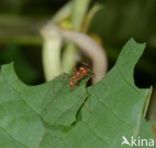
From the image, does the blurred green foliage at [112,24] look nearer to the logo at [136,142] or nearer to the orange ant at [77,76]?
the orange ant at [77,76]

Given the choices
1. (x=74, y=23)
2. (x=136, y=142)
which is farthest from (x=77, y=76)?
(x=74, y=23)

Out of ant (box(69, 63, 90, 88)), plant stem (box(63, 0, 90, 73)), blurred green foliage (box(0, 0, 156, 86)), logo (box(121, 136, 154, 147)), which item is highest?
logo (box(121, 136, 154, 147))

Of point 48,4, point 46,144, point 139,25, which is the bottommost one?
point 48,4

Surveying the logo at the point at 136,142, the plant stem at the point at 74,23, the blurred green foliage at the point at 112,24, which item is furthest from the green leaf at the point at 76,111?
the blurred green foliage at the point at 112,24

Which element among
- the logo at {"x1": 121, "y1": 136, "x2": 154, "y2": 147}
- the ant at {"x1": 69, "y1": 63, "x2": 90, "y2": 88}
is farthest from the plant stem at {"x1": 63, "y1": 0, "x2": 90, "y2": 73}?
the logo at {"x1": 121, "y1": 136, "x2": 154, "y2": 147}

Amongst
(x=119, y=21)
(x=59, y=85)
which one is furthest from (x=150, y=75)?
(x=59, y=85)

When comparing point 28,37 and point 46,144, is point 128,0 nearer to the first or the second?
point 28,37

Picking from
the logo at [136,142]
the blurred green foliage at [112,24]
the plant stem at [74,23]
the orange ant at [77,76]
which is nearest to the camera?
the logo at [136,142]

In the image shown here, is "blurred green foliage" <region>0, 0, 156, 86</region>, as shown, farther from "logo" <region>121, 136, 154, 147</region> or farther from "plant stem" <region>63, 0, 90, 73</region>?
"logo" <region>121, 136, 154, 147</region>
